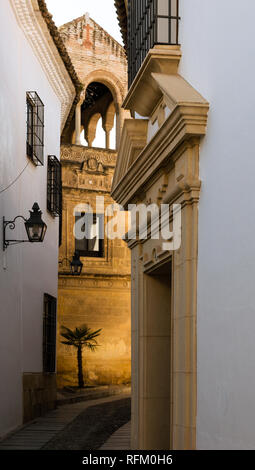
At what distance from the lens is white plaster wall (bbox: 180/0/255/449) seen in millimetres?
5668

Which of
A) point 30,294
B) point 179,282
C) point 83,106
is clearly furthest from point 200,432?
point 83,106

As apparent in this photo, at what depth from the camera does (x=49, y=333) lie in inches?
672

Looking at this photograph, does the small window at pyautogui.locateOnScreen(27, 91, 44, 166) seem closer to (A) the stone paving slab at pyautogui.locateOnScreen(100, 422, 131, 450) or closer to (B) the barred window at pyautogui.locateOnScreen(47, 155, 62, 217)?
(B) the barred window at pyautogui.locateOnScreen(47, 155, 62, 217)

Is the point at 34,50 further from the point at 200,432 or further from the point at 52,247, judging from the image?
the point at 200,432

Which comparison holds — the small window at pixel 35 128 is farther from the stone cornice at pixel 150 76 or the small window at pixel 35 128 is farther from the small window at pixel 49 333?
the stone cornice at pixel 150 76

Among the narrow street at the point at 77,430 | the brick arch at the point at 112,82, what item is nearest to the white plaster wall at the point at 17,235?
the narrow street at the point at 77,430

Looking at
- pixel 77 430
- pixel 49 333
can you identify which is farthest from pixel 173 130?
pixel 49 333

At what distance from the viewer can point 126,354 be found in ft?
84.2

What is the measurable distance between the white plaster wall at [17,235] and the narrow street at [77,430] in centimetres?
50

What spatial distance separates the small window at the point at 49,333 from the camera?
16375 mm

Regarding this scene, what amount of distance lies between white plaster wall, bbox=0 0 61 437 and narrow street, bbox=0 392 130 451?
500 mm

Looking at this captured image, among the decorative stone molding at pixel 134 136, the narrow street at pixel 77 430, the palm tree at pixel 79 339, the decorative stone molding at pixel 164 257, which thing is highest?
the decorative stone molding at pixel 134 136

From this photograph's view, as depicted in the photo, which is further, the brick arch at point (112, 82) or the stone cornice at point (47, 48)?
the brick arch at point (112, 82)

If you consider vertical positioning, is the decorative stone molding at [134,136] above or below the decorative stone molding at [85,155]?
below
